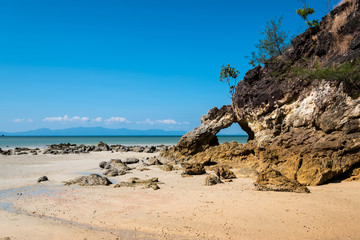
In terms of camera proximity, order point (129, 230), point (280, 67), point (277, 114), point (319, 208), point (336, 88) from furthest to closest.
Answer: point (280, 67)
point (277, 114)
point (336, 88)
point (319, 208)
point (129, 230)

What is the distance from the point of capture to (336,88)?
43.4ft

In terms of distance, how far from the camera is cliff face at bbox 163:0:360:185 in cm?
1217

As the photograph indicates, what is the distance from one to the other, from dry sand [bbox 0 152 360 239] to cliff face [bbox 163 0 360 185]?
5.22 ft

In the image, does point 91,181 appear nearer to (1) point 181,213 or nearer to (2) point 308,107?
(1) point 181,213

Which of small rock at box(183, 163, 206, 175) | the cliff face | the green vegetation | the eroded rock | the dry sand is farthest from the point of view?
small rock at box(183, 163, 206, 175)

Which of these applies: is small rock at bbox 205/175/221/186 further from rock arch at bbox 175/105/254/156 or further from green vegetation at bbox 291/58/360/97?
rock arch at bbox 175/105/254/156

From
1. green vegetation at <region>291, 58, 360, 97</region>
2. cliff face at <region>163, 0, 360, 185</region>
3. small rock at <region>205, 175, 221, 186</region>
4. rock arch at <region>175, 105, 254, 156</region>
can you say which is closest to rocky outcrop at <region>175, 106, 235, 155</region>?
rock arch at <region>175, 105, 254, 156</region>

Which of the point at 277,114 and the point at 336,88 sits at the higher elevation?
the point at 336,88

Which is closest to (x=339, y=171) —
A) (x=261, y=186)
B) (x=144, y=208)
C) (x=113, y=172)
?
(x=261, y=186)

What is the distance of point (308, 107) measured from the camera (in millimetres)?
14617

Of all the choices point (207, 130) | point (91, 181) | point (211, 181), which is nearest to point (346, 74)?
point (211, 181)

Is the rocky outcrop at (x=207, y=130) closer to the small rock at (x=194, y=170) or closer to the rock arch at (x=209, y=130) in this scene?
the rock arch at (x=209, y=130)

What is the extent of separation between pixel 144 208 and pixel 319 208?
18.9 feet

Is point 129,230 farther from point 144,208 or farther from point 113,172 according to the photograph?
point 113,172
